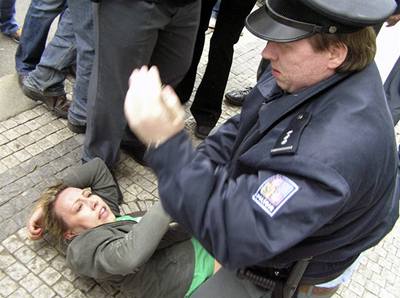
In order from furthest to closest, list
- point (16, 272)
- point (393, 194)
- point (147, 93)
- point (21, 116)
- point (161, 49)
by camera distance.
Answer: point (21, 116)
point (161, 49)
point (16, 272)
point (393, 194)
point (147, 93)

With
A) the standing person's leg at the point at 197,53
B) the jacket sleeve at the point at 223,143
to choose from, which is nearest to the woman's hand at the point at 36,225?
the jacket sleeve at the point at 223,143

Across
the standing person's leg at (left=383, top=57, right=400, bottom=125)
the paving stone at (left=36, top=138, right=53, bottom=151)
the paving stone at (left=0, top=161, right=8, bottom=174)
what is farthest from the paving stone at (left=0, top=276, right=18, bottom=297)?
the standing person's leg at (left=383, top=57, right=400, bottom=125)

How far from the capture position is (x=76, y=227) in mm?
2398

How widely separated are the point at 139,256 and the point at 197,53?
2.02m

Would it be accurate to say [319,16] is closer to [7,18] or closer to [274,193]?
[274,193]

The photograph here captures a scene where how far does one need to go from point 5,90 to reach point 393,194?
293 cm

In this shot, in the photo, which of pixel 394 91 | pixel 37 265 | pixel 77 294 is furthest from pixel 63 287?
pixel 394 91

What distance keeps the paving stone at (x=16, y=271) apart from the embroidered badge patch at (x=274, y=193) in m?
1.60

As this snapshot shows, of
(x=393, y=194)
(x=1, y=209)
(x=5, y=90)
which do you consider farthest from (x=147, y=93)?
(x=5, y=90)

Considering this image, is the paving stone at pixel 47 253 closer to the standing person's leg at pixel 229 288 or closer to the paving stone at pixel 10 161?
the paving stone at pixel 10 161

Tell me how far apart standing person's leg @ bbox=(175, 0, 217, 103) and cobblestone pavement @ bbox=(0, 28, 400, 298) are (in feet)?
1.18

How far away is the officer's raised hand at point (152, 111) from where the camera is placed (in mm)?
1276

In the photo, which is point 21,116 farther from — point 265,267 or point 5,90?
point 265,267

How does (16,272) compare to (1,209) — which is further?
(1,209)
